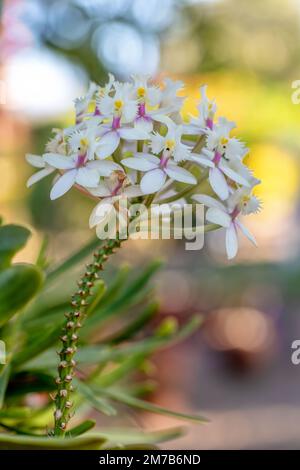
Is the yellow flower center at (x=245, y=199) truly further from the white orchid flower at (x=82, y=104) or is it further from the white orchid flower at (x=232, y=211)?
the white orchid flower at (x=82, y=104)

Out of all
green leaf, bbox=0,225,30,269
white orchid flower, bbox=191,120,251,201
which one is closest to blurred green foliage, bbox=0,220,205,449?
green leaf, bbox=0,225,30,269

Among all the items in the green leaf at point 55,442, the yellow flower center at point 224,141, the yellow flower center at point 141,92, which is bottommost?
the green leaf at point 55,442

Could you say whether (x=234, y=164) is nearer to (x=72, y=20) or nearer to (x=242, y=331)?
(x=242, y=331)

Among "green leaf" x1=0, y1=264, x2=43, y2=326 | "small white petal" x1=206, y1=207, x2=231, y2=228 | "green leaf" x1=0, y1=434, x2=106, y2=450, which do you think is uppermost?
"small white petal" x1=206, y1=207, x2=231, y2=228

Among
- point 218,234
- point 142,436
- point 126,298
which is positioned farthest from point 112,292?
point 218,234

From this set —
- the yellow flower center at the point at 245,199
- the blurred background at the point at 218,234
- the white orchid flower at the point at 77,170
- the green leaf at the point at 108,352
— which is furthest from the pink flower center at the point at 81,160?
the blurred background at the point at 218,234

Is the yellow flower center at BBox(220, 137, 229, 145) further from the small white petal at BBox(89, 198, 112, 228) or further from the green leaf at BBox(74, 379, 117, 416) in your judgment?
the green leaf at BBox(74, 379, 117, 416)
